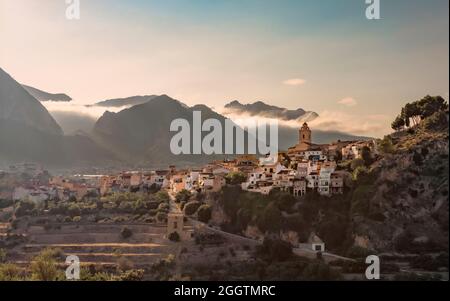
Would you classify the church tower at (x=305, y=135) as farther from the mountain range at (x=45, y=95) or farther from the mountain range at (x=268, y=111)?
the mountain range at (x=45, y=95)

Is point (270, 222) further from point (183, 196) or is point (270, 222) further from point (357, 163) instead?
point (357, 163)

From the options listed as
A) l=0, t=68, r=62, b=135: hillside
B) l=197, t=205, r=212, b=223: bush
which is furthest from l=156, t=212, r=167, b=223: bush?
l=0, t=68, r=62, b=135: hillside

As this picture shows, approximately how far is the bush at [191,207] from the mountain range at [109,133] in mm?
3545

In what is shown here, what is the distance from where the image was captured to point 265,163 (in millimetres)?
20656

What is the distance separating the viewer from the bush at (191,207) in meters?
18.1

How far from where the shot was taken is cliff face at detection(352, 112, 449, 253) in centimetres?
1599

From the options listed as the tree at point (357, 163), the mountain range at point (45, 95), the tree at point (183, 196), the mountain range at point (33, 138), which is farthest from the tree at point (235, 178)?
the mountain range at point (33, 138)

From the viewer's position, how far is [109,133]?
27.2 meters

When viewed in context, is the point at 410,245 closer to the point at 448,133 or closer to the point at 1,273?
the point at 448,133

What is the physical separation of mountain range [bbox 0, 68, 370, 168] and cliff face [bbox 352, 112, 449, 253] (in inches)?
125

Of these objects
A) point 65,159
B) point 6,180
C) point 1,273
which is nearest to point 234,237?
point 1,273

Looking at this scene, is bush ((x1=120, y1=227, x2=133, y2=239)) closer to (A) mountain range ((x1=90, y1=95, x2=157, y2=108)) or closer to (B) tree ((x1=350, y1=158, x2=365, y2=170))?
(A) mountain range ((x1=90, y1=95, x2=157, y2=108))

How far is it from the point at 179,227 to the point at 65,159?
12.9m
